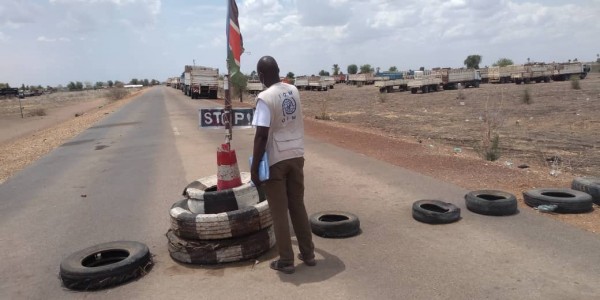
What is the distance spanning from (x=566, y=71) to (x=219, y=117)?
218 feet

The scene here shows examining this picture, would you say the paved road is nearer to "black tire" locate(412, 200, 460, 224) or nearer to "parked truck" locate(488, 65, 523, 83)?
"black tire" locate(412, 200, 460, 224)

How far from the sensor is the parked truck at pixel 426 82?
1946 inches

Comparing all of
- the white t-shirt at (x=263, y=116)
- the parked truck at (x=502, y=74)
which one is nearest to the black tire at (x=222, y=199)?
the white t-shirt at (x=263, y=116)

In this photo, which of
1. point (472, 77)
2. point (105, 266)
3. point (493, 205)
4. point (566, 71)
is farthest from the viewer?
point (566, 71)

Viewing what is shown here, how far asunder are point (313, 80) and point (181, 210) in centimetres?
7023

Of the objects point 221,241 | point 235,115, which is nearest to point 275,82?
point 235,115

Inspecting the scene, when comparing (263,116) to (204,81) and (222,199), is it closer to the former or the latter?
(222,199)

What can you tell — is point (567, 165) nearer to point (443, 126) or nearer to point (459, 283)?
point (459, 283)

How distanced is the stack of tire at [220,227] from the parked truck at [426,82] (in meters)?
47.0

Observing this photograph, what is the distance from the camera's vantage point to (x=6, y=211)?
742 centimetres

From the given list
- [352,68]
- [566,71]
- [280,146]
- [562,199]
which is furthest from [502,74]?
[352,68]

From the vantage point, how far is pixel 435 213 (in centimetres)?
586

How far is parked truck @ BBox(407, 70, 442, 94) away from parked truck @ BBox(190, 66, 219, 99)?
20.9 metres

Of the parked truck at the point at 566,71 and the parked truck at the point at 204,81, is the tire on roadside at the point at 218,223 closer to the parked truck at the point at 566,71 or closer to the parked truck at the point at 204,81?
the parked truck at the point at 204,81
